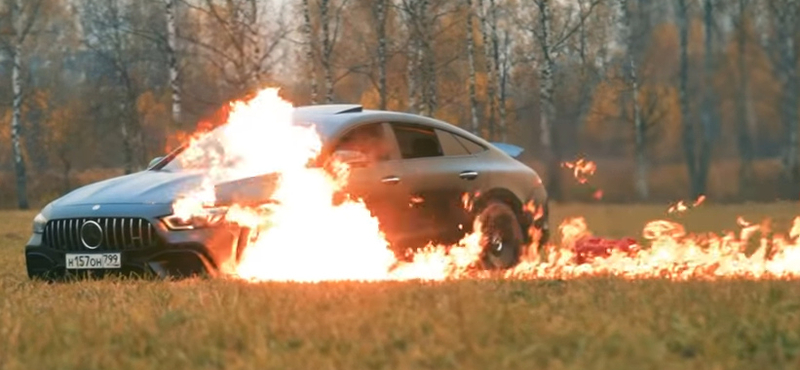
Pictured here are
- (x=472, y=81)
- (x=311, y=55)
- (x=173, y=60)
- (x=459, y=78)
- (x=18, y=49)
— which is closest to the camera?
(x=173, y=60)

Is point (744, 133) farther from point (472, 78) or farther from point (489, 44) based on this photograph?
point (472, 78)

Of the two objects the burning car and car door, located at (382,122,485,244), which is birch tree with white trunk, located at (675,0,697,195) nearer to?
the burning car

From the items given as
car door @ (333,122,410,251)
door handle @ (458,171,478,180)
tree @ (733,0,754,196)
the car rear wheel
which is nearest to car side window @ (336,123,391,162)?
car door @ (333,122,410,251)

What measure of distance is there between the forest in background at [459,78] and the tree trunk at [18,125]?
11cm

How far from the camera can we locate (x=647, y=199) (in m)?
13.0

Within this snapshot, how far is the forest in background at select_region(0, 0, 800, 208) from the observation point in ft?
39.7

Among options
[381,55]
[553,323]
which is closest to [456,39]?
[381,55]

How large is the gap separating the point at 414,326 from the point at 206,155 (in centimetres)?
480

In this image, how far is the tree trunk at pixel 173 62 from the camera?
31.9 m

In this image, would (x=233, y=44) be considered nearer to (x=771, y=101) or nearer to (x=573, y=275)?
(x=771, y=101)

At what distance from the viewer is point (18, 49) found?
44312 mm

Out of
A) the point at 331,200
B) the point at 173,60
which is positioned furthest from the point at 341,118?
the point at 173,60

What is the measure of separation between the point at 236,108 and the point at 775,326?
6466 mm

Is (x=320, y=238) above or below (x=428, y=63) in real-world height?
below
